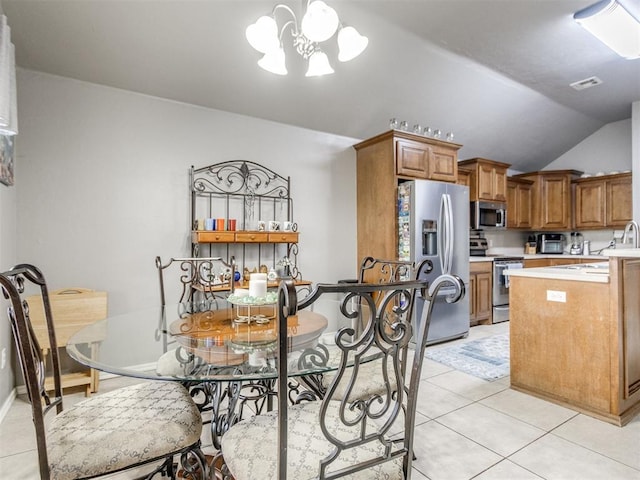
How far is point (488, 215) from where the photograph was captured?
5.16m

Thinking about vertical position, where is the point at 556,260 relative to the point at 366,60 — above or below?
below

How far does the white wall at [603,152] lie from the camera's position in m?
5.47

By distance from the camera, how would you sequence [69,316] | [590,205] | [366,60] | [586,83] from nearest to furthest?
[69,316] < [366,60] < [586,83] < [590,205]

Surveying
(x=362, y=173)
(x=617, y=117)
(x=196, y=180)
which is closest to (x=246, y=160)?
(x=196, y=180)

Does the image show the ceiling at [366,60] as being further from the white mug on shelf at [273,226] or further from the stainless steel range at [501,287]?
the stainless steel range at [501,287]

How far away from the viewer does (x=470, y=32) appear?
3.09 metres

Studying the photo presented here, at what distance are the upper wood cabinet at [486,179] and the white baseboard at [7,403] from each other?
533 cm

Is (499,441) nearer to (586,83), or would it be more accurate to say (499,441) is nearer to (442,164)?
(442,164)

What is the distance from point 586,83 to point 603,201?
6.97 feet

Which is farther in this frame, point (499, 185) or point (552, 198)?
point (552, 198)

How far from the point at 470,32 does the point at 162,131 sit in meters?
2.87

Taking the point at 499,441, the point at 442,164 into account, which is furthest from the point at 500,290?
the point at 499,441

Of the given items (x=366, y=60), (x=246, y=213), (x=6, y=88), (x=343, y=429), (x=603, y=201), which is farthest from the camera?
(x=603, y=201)

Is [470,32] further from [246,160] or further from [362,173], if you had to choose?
[246,160]
